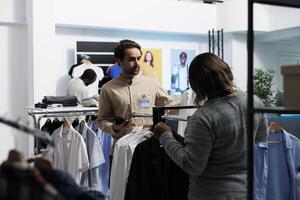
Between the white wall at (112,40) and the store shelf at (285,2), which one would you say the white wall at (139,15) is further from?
the store shelf at (285,2)

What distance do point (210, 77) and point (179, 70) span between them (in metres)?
6.57

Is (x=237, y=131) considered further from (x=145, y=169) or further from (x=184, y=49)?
(x=184, y=49)

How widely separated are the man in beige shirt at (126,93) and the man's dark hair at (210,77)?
3.25 feet

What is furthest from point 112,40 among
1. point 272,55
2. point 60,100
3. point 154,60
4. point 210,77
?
point 210,77

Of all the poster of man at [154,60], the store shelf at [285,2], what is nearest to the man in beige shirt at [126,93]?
the store shelf at [285,2]

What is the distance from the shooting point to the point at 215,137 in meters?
1.97

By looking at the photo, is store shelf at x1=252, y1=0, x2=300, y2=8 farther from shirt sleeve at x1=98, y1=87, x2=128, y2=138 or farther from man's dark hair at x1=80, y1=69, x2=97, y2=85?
man's dark hair at x1=80, y1=69, x2=97, y2=85

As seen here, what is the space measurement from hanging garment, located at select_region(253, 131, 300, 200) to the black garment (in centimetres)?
91

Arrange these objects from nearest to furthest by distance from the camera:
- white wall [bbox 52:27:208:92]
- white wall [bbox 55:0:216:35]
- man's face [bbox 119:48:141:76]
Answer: man's face [bbox 119:48:141:76], white wall [bbox 55:0:216:35], white wall [bbox 52:27:208:92]

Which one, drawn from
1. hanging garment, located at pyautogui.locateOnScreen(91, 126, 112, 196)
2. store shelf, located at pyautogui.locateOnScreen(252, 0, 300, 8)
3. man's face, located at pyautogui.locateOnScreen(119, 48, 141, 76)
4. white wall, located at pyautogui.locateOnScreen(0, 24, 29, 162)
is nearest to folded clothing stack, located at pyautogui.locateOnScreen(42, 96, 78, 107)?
hanging garment, located at pyautogui.locateOnScreen(91, 126, 112, 196)

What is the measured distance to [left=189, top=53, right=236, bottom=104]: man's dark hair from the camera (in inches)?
77.9

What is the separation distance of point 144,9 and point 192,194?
19.6 feet

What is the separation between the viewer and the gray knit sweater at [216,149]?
1.95 m

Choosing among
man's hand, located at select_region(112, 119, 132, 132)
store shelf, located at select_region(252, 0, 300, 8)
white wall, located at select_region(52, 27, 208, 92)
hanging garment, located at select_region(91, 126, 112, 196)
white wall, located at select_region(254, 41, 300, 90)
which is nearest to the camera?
store shelf, located at select_region(252, 0, 300, 8)
